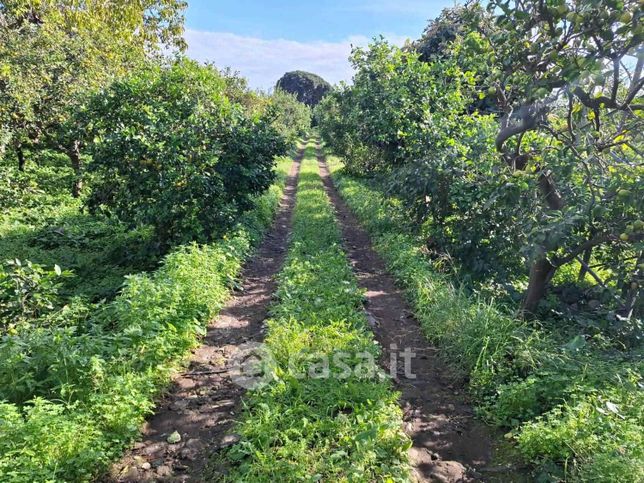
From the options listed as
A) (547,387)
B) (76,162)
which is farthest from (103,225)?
(547,387)

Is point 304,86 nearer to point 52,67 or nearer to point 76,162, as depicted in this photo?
point 76,162

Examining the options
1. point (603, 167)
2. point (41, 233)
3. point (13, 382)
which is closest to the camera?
point (13, 382)

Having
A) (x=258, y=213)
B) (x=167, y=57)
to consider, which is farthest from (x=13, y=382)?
(x=167, y=57)

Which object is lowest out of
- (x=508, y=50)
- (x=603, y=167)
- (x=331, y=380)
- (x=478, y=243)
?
(x=331, y=380)

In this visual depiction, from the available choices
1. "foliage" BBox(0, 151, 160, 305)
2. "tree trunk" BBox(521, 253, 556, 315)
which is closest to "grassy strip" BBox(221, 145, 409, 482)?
"tree trunk" BBox(521, 253, 556, 315)

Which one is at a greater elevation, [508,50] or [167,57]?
[167,57]

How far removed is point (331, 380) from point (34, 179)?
10.8 meters

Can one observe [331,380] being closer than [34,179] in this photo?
Yes

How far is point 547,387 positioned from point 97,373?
3.80 metres

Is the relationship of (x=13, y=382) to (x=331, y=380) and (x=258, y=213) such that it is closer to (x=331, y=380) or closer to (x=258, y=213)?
(x=331, y=380)

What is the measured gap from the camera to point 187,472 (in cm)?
315

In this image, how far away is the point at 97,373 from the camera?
353cm

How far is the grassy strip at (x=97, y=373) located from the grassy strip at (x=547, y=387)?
294 centimetres

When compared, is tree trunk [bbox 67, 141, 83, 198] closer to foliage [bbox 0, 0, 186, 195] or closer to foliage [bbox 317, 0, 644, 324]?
foliage [bbox 0, 0, 186, 195]
